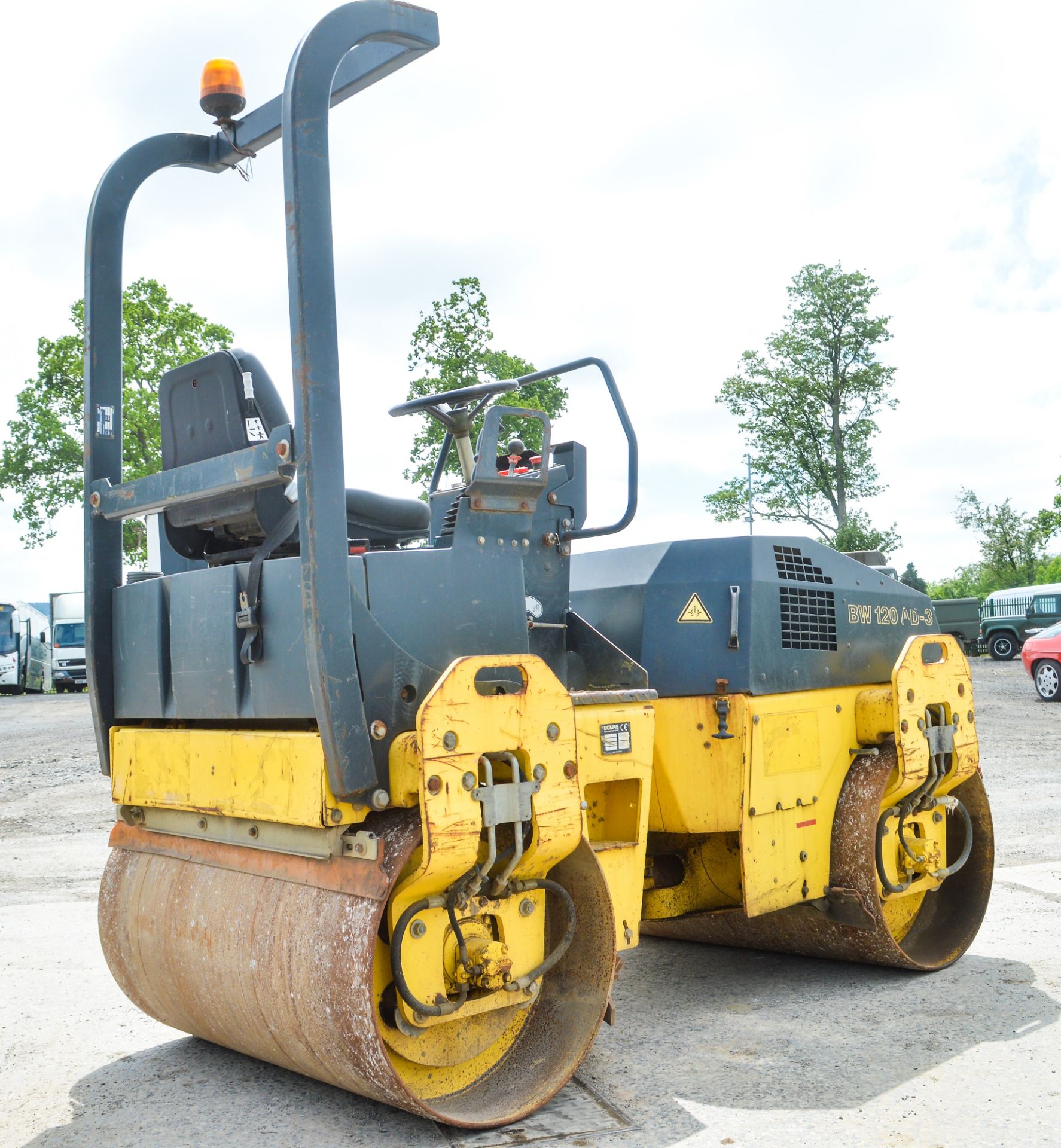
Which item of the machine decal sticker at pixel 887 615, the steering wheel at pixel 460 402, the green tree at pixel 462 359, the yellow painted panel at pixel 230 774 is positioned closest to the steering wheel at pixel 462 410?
the steering wheel at pixel 460 402

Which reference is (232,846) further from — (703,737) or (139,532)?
(139,532)

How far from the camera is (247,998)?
3.36 m

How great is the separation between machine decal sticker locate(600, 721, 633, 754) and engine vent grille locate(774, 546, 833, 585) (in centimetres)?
113

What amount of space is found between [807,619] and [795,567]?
0.67ft

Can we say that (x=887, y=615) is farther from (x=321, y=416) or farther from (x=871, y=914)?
(x=321, y=416)

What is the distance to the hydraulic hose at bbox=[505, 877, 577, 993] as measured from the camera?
3.34 meters

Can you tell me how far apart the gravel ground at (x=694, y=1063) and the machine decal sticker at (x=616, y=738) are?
3.23 feet

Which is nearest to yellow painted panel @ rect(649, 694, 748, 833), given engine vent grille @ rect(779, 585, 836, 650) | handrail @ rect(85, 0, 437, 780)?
engine vent grille @ rect(779, 585, 836, 650)

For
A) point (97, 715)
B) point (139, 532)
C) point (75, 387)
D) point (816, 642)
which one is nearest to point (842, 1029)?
point (816, 642)

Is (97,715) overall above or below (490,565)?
below

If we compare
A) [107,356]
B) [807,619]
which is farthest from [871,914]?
[107,356]

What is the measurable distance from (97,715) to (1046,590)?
27180mm

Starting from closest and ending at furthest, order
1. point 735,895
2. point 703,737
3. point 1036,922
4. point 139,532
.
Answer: point 703,737, point 735,895, point 1036,922, point 139,532

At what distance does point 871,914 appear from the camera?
457 centimetres
